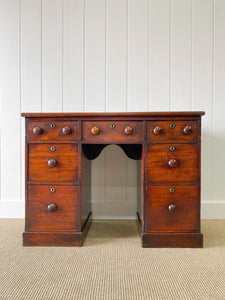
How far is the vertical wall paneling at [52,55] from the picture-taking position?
203cm

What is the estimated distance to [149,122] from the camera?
1.44m

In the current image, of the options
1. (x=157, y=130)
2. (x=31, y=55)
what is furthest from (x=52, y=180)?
(x=31, y=55)

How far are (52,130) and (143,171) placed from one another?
2.13 ft

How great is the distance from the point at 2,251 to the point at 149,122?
4.00 ft

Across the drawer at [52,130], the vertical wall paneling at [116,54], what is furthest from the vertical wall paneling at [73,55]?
the drawer at [52,130]

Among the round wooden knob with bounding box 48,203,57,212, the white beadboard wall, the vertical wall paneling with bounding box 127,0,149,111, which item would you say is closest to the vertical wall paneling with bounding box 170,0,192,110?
the white beadboard wall

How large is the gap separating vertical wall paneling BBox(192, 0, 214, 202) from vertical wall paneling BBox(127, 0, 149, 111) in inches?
16.9

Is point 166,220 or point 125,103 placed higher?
point 125,103

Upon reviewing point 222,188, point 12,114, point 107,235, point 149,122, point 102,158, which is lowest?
point 107,235

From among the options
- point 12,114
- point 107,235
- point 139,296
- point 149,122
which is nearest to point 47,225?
point 107,235

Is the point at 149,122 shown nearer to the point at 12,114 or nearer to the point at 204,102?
the point at 204,102

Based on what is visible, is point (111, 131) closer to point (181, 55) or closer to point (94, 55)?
point (94, 55)

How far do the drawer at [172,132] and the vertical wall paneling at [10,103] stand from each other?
1284 millimetres

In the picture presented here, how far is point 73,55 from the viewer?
6.68 ft
